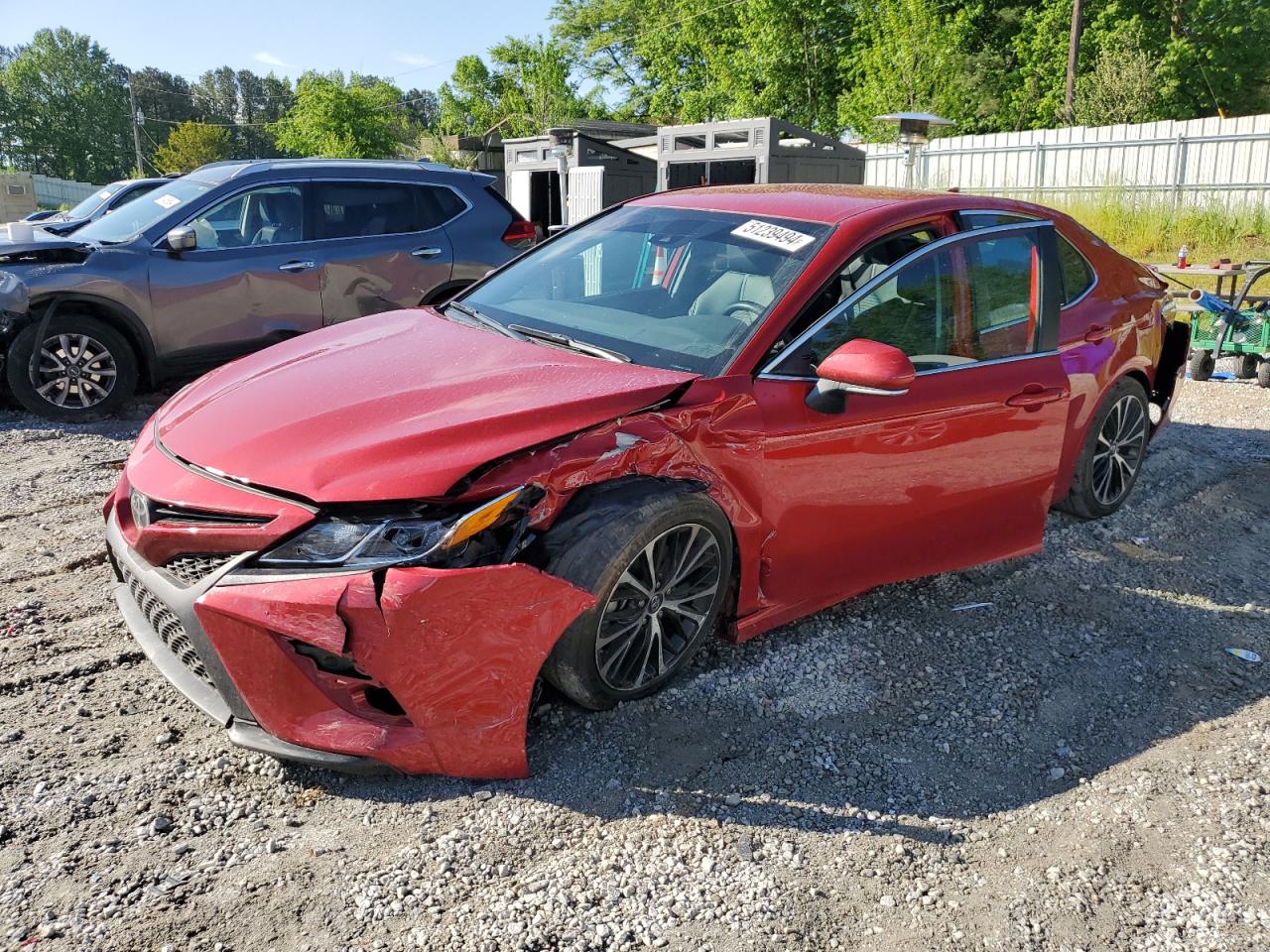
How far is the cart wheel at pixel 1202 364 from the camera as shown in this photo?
9422 millimetres

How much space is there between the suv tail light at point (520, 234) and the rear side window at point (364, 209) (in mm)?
732

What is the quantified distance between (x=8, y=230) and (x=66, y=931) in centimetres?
684

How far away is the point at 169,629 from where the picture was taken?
286 cm

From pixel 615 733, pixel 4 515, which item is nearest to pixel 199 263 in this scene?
pixel 4 515

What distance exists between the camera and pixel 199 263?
700 centimetres

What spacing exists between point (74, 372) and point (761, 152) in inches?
516

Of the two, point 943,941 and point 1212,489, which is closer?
point 943,941

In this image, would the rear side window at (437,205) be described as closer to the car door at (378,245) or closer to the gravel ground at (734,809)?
the car door at (378,245)

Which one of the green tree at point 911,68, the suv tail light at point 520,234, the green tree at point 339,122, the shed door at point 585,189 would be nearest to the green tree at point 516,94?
the green tree at point 339,122

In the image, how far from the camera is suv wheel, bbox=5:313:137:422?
22.1 feet

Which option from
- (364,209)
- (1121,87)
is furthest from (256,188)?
(1121,87)

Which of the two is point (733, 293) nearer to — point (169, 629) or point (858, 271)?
point (858, 271)

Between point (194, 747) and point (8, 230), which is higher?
point (8, 230)

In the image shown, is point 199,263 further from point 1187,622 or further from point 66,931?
point 1187,622
